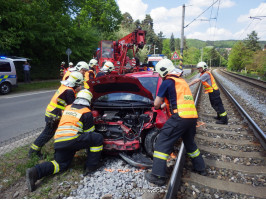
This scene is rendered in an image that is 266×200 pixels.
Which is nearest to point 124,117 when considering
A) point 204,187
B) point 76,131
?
point 76,131

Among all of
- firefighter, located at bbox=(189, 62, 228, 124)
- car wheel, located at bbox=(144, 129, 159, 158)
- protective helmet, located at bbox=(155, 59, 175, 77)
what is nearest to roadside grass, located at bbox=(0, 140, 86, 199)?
car wheel, located at bbox=(144, 129, 159, 158)

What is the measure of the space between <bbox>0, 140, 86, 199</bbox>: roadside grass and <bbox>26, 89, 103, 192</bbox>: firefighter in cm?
15

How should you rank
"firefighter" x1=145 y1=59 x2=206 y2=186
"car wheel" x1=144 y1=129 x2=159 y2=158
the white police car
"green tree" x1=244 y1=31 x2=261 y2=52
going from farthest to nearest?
"green tree" x1=244 y1=31 x2=261 y2=52
the white police car
"car wheel" x1=144 y1=129 x2=159 y2=158
"firefighter" x1=145 y1=59 x2=206 y2=186

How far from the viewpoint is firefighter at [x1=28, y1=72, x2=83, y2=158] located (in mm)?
4117

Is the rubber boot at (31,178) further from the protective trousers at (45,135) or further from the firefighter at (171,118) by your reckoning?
the firefighter at (171,118)

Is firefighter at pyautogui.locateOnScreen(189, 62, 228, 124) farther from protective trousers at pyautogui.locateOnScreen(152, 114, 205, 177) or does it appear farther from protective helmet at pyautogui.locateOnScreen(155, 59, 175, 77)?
protective trousers at pyautogui.locateOnScreen(152, 114, 205, 177)

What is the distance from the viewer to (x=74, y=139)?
347 centimetres

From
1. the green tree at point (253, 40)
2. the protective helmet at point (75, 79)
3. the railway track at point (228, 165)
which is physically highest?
the green tree at point (253, 40)

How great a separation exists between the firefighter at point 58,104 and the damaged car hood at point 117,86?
0.35 metres

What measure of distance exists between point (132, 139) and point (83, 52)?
764 inches

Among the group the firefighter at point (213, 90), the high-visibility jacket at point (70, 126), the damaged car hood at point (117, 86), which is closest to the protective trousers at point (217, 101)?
the firefighter at point (213, 90)

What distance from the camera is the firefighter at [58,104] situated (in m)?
4.12

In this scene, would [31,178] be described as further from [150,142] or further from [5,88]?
[5,88]

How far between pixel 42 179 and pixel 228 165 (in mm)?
3261
